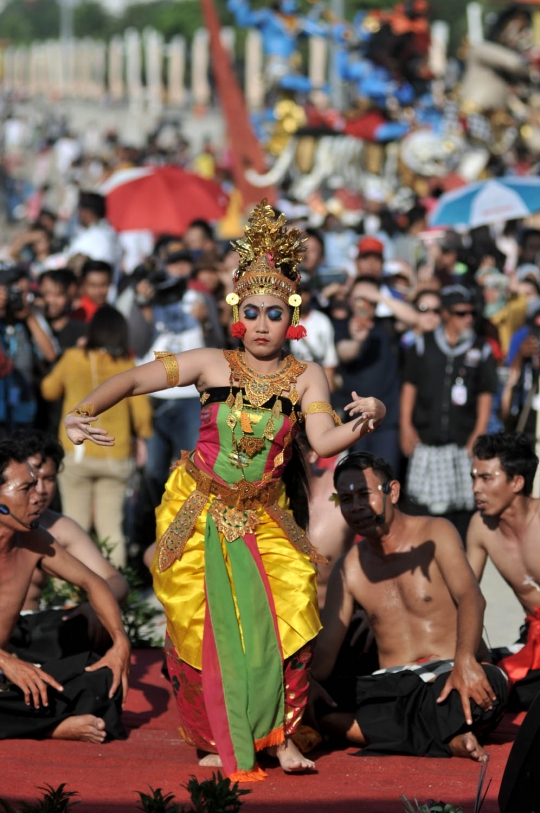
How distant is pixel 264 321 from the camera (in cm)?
483

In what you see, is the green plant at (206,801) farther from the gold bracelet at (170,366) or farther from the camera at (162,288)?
the camera at (162,288)

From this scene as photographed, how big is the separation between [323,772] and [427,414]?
11.9 ft

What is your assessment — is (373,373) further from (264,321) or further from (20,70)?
(20,70)

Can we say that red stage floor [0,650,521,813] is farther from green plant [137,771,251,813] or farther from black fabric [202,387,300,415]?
black fabric [202,387,300,415]

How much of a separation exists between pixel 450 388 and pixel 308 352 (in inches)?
35.9

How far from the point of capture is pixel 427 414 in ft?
26.6

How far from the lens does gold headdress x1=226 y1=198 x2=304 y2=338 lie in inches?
191

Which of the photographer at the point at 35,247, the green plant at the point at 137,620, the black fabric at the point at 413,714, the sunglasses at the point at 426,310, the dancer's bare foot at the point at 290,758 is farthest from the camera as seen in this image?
the photographer at the point at 35,247

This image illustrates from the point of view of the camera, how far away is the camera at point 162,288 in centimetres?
860

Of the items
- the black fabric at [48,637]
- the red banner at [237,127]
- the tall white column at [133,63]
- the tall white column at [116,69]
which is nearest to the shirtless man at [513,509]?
the black fabric at [48,637]

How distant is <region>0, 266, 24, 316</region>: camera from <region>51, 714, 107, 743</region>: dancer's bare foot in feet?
11.4

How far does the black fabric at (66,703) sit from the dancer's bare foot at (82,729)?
0.08ft

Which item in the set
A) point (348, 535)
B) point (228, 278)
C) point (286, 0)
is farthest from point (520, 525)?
point (286, 0)

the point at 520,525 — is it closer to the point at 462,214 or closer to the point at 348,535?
the point at 348,535
